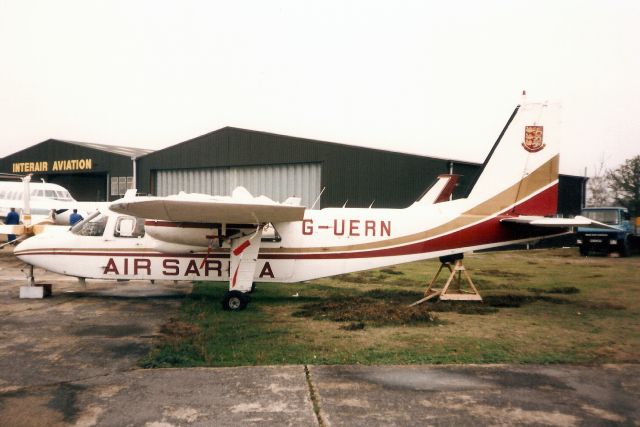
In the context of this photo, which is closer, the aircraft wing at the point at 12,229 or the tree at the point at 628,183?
the aircraft wing at the point at 12,229

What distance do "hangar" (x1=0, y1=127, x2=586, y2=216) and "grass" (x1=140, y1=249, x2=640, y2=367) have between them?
37.3ft

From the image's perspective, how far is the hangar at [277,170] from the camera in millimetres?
27172

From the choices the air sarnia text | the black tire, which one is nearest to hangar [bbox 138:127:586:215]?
the black tire

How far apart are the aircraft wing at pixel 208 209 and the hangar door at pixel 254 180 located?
18780 mm

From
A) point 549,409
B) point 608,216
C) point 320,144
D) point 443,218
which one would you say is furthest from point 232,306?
point 608,216

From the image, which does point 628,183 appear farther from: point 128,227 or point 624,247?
point 128,227

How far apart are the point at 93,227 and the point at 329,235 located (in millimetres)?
5709

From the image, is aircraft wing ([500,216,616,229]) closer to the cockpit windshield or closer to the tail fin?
the tail fin

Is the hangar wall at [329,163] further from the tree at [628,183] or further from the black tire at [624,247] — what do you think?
the tree at [628,183]

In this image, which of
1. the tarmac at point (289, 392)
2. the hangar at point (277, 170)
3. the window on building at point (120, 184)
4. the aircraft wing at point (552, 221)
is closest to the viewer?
the tarmac at point (289, 392)

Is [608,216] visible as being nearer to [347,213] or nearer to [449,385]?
[347,213]

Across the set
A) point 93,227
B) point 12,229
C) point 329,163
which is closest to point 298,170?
point 329,163

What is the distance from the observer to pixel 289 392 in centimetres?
562

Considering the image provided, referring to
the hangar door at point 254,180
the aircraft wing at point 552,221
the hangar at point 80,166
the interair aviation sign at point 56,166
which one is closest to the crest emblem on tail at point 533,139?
the aircraft wing at point 552,221
